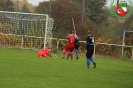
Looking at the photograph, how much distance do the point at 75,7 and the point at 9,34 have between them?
1758cm

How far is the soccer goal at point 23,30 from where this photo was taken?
37.0 m

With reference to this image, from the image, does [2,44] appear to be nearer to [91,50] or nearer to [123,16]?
[123,16]

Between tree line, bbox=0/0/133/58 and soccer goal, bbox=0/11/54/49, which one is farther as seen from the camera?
tree line, bbox=0/0/133/58

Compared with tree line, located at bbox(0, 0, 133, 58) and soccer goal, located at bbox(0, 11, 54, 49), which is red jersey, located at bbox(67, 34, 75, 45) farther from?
tree line, located at bbox(0, 0, 133, 58)

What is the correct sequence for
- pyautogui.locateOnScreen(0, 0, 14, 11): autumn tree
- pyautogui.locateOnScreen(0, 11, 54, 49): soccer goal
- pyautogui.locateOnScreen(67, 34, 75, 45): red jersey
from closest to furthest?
pyautogui.locateOnScreen(67, 34, 75, 45): red jersey
pyautogui.locateOnScreen(0, 11, 54, 49): soccer goal
pyautogui.locateOnScreen(0, 0, 14, 11): autumn tree

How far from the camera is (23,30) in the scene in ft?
124

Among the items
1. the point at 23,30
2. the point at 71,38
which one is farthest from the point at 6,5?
the point at 71,38

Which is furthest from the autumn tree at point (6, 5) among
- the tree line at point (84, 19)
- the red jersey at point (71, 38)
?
the red jersey at point (71, 38)

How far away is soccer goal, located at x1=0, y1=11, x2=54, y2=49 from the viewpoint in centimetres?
3700

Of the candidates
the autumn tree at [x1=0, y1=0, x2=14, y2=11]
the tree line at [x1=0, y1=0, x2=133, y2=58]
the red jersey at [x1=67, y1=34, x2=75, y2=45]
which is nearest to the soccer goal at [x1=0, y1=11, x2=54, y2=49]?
the tree line at [x1=0, y1=0, x2=133, y2=58]

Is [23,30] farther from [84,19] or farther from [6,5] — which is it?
[6,5]

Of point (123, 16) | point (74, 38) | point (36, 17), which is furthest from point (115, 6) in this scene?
point (74, 38)

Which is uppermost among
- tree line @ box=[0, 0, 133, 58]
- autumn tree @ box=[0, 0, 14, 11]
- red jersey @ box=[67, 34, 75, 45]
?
autumn tree @ box=[0, 0, 14, 11]

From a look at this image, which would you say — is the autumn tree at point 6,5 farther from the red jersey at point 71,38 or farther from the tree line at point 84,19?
the red jersey at point 71,38
